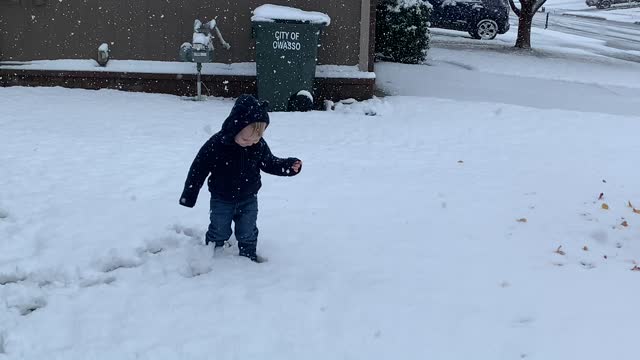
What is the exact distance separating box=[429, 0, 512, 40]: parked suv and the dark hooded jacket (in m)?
15.3

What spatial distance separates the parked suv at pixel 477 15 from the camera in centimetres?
1795

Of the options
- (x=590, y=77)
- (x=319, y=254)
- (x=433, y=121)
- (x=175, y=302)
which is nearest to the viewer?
(x=175, y=302)

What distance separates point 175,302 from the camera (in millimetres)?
3467

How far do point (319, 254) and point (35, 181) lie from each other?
2726mm

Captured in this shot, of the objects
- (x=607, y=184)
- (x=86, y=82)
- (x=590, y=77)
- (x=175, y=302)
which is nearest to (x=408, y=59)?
(x=590, y=77)

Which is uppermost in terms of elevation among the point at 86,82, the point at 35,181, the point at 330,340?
the point at 86,82

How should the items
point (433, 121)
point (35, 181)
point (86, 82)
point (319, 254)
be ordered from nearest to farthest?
point (319, 254), point (35, 181), point (433, 121), point (86, 82)

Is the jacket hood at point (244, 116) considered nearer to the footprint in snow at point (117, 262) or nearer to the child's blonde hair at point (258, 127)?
the child's blonde hair at point (258, 127)

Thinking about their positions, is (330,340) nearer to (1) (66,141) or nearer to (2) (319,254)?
(2) (319,254)

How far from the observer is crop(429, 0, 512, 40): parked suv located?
1795cm

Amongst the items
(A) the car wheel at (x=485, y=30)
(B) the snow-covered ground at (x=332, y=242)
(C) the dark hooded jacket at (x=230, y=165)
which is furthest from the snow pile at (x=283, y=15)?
(A) the car wheel at (x=485, y=30)

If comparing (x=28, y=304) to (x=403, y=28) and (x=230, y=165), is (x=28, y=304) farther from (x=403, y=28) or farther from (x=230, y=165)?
(x=403, y=28)

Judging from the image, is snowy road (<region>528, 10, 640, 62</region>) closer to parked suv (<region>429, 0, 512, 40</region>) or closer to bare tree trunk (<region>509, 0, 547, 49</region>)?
bare tree trunk (<region>509, 0, 547, 49</region>)

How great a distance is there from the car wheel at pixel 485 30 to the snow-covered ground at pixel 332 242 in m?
10.4
